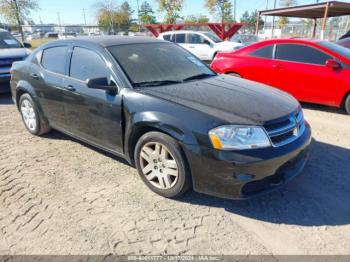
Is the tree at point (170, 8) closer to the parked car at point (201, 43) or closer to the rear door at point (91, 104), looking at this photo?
the parked car at point (201, 43)

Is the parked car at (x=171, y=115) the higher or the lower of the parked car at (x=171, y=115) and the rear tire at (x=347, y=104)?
the higher

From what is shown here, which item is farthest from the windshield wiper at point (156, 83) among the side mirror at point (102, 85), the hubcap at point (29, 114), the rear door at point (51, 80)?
the hubcap at point (29, 114)

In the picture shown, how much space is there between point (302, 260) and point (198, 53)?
1291 cm

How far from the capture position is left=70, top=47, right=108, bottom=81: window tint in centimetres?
359

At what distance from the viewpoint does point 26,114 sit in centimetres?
506

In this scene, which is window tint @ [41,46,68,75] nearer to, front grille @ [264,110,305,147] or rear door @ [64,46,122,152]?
rear door @ [64,46,122,152]

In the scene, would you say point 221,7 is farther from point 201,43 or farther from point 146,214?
point 146,214

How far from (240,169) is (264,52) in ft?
16.3

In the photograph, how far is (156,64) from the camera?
376cm

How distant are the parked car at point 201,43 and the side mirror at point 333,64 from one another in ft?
26.2

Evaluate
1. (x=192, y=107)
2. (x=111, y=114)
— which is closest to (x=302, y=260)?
(x=192, y=107)

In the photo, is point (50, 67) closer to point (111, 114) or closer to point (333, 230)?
point (111, 114)

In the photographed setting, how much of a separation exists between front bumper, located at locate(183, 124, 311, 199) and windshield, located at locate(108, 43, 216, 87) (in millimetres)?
1095

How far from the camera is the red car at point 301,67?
19.5 feet
